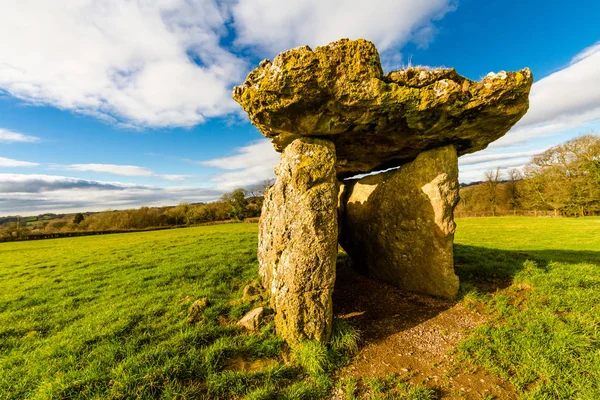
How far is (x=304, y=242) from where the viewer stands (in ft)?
19.2

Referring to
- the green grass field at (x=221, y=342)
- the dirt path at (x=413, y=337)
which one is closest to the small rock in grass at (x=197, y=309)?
the green grass field at (x=221, y=342)

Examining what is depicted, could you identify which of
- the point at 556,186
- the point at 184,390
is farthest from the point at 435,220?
the point at 556,186

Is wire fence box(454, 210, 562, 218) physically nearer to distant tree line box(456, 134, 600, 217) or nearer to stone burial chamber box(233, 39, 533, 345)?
distant tree line box(456, 134, 600, 217)

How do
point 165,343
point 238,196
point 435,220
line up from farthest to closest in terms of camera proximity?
point 238,196 → point 435,220 → point 165,343

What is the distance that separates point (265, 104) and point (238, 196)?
47.6 meters

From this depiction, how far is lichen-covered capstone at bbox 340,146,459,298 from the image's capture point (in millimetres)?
7449

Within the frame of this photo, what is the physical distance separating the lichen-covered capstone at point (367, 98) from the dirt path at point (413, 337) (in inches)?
191

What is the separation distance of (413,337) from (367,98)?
5.64 metres

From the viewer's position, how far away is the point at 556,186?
124 ft

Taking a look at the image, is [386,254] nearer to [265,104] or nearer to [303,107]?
[303,107]

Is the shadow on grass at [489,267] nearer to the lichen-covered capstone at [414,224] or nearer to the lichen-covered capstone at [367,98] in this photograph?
the lichen-covered capstone at [414,224]

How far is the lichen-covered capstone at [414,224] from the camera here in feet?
24.4

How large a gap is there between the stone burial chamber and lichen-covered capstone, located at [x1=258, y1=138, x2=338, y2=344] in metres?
0.02

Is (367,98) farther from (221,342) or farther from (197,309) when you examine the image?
(197,309)
